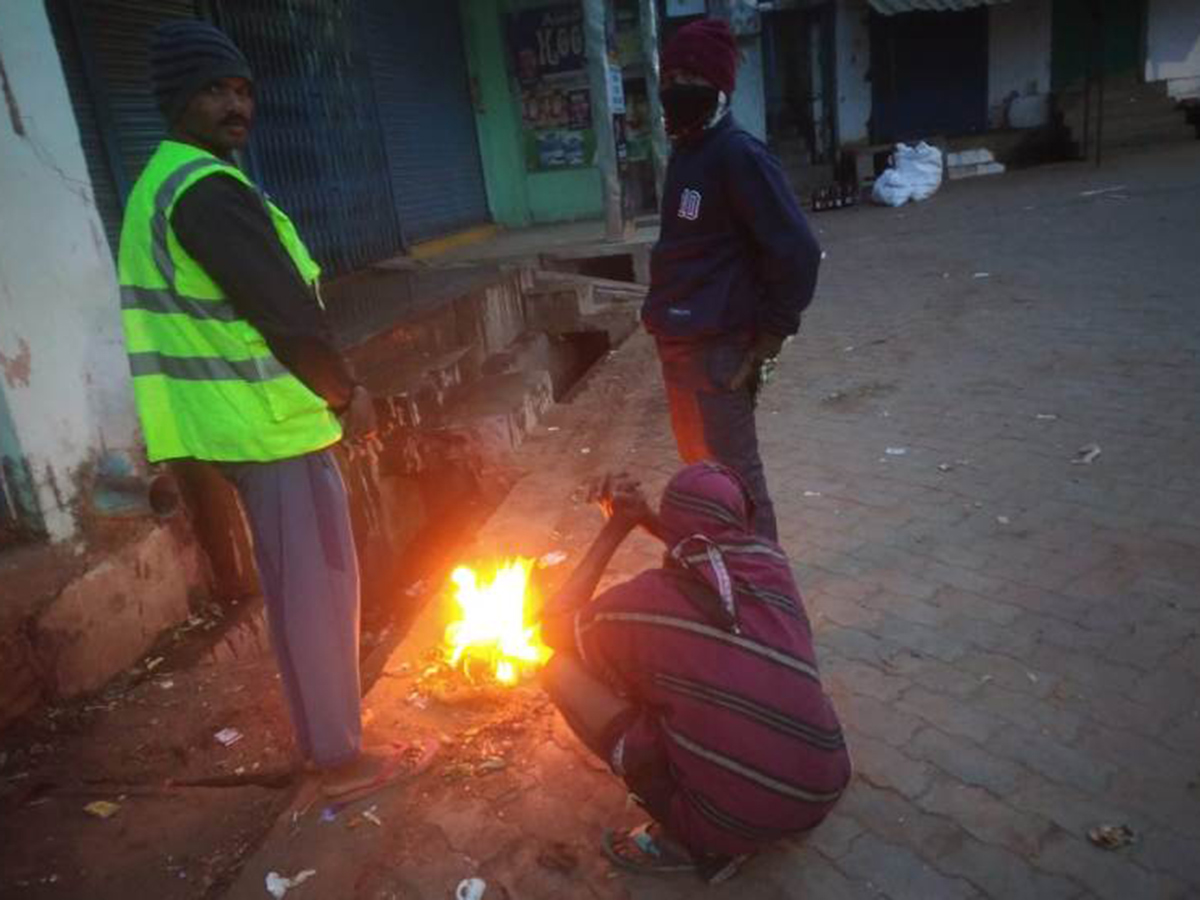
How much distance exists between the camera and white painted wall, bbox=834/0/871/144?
1777cm

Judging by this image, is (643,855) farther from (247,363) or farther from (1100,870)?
(247,363)

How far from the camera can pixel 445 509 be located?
598 centimetres

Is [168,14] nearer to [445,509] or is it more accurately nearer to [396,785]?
[445,509]

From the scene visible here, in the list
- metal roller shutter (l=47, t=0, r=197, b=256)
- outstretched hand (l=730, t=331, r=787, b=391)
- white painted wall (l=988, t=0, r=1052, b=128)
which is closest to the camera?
outstretched hand (l=730, t=331, r=787, b=391)

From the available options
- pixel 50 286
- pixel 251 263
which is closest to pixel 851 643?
pixel 251 263

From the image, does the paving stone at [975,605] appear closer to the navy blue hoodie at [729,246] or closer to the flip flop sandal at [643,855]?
the navy blue hoodie at [729,246]

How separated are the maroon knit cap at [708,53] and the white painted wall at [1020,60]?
1861 cm

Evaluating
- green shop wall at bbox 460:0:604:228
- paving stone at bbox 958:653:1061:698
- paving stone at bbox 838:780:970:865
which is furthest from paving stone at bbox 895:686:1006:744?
green shop wall at bbox 460:0:604:228

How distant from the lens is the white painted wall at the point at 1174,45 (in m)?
17.8

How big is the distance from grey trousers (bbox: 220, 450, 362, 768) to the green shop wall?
1068cm

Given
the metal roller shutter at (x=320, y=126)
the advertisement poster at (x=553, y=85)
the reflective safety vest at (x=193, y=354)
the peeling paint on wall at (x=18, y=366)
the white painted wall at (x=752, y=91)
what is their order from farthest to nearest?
the white painted wall at (x=752, y=91)
the advertisement poster at (x=553, y=85)
the metal roller shutter at (x=320, y=126)
the peeling paint on wall at (x=18, y=366)
the reflective safety vest at (x=193, y=354)

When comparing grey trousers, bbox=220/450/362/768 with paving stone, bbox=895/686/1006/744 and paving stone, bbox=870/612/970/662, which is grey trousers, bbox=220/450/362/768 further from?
paving stone, bbox=870/612/970/662

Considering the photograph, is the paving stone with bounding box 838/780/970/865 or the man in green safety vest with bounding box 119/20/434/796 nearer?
the man in green safety vest with bounding box 119/20/434/796

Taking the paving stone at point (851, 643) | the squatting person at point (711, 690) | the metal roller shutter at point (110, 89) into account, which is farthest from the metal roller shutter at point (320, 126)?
the squatting person at point (711, 690)
